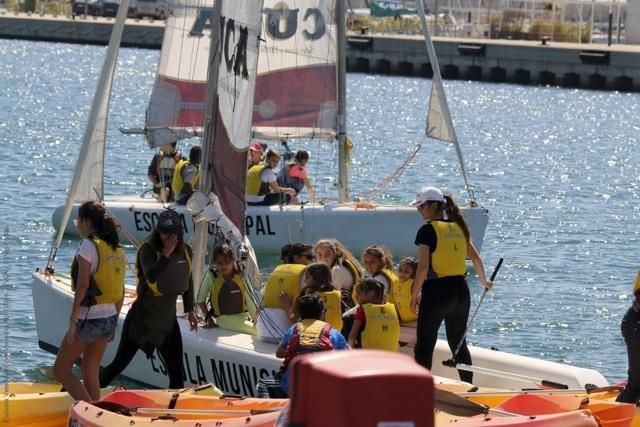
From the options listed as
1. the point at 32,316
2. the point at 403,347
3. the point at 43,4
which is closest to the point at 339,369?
the point at 403,347

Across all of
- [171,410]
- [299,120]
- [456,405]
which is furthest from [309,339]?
[299,120]

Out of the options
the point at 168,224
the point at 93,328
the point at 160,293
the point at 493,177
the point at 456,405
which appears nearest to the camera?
the point at 456,405

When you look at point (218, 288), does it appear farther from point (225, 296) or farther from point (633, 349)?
point (633, 349)

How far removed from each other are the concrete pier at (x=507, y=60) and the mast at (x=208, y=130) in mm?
47567

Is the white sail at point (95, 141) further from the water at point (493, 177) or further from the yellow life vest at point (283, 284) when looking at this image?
the yellow life vest at point (283, 284)

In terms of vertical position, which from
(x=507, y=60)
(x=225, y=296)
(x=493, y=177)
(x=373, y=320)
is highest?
(x=373, y=320)

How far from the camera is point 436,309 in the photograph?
37.0 ft

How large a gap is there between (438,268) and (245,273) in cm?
172

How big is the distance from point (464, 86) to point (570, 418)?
53.4m

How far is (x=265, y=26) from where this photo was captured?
21.0 m

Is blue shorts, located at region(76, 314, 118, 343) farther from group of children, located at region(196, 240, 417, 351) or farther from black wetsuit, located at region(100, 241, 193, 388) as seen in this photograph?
group of children, located at region(196, 240, 417, 351)

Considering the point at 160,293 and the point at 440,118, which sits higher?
the point at 440,118

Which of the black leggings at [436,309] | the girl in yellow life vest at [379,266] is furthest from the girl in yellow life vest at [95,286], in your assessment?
the girl in yellow life vest at [379,266]

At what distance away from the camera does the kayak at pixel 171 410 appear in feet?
31.2
